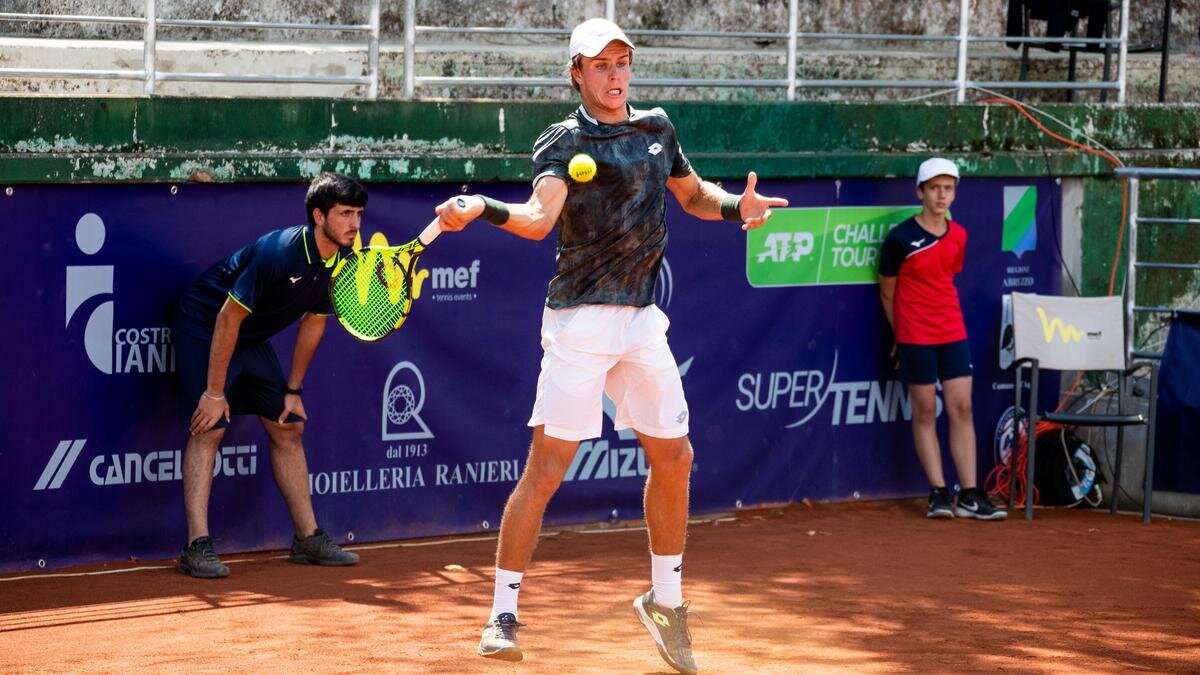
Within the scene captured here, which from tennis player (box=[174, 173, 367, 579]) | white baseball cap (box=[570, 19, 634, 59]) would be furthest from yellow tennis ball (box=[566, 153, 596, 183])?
tennis player (box=[174, 173, 367, 579])

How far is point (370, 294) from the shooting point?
670 cm

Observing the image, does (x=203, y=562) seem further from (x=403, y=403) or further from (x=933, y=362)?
(x=933, y=362)

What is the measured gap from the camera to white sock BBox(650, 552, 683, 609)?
6188 mm

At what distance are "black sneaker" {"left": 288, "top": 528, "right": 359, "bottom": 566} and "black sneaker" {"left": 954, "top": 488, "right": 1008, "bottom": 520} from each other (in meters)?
3.65

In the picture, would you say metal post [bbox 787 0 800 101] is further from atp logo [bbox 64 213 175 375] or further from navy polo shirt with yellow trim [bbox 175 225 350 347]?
atp logo [bbox 64 213 175 375]

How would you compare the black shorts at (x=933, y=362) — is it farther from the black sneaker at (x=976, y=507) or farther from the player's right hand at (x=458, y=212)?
the player's right hand at (x=458, y=212)

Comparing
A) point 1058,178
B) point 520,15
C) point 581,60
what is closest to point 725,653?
point 581,60

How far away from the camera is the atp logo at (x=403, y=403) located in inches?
344

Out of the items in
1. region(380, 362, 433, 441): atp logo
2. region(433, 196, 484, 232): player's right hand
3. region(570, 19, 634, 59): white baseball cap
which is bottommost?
region(380, 362, 433, 441): atp logo

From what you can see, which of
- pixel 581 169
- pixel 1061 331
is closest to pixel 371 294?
pixel 581 169

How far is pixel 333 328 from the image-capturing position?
28.2 feet

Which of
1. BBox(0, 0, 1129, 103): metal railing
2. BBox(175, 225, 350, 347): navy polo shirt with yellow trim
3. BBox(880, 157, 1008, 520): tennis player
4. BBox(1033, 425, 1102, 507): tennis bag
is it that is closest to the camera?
BBox(175, 225, 350, 347): navy polo shirt with yellow trim

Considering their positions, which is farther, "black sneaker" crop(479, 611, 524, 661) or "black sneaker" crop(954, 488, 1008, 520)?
"black sneaker" crop(954, 488, 1008, 520)

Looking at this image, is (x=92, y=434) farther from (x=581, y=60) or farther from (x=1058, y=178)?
(x=1058, y=178)
